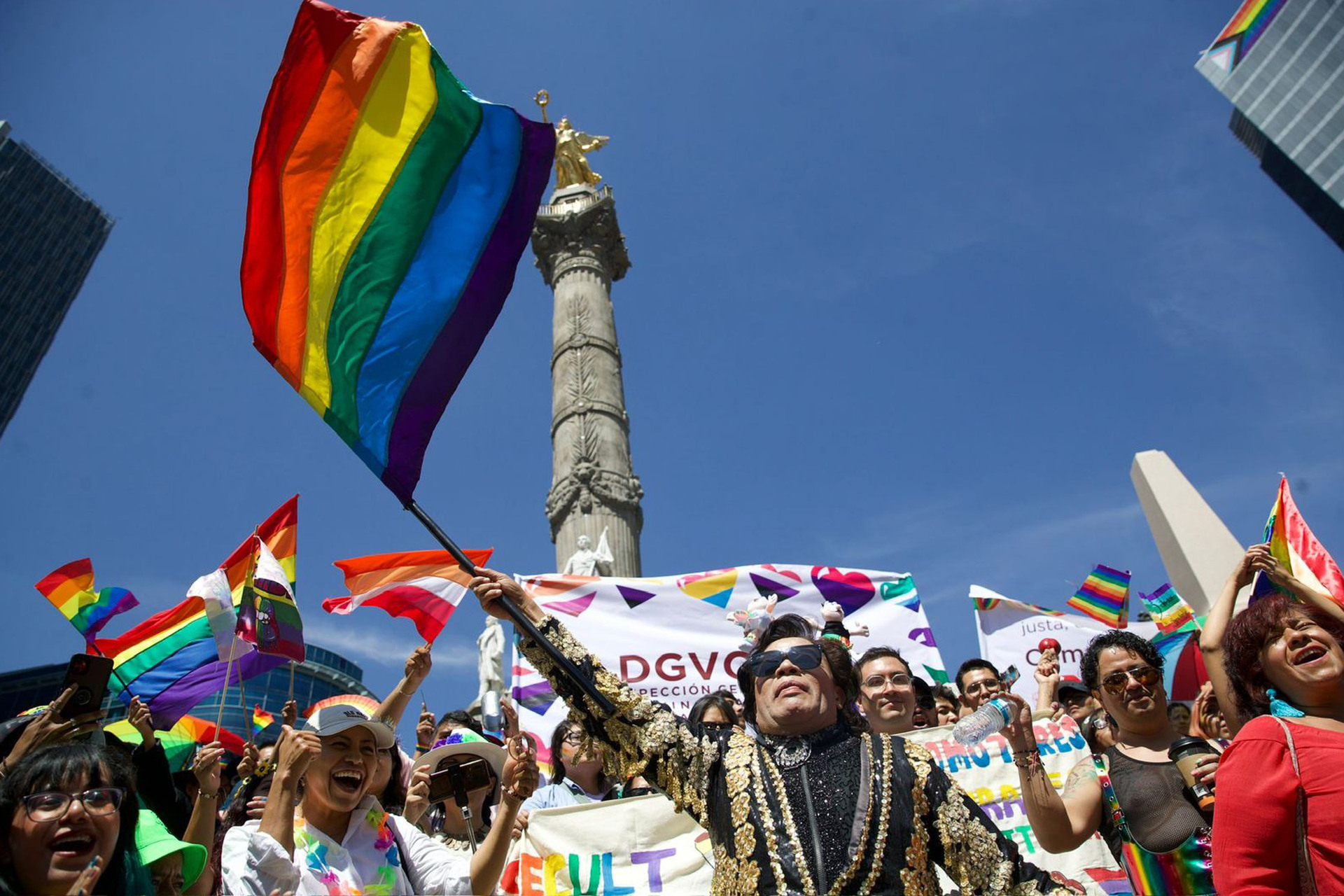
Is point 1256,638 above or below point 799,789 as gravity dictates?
above

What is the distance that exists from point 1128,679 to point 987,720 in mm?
789

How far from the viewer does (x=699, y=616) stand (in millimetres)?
8375

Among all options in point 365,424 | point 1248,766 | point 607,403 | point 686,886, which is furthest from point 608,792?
point 607,403

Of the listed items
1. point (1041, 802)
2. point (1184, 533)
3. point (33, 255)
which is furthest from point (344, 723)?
point (33, 255)

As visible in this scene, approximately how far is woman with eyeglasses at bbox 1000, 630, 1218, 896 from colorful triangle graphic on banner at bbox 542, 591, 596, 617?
5.19 metres

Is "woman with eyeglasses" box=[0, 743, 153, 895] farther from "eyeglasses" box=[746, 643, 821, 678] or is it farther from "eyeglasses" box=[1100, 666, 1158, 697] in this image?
"eyeglasses" box=[1100, 666, 1158, 697]

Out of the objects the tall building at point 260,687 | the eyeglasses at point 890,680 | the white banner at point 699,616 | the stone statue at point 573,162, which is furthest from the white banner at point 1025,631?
the tall building at point 260,687

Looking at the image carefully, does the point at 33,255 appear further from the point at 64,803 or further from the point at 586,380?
the point at 64,803

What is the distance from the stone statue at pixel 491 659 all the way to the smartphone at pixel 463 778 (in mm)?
11400

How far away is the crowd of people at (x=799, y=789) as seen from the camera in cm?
228

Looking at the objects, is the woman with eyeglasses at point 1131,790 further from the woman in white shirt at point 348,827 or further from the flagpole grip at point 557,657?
the woman in white shirt at point 348,827

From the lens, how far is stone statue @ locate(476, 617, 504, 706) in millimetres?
15586

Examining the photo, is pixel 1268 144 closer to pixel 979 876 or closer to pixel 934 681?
pixel 934 681

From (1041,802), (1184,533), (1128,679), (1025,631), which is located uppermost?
(1184,533)
